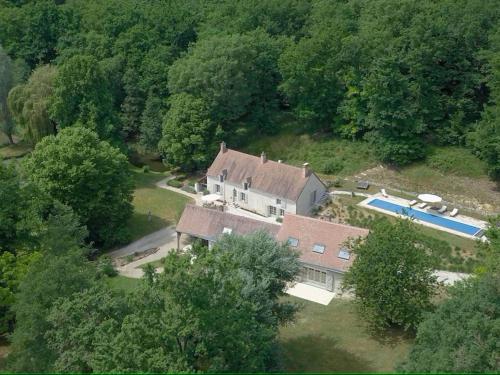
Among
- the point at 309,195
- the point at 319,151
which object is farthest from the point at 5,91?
the point at 309,195

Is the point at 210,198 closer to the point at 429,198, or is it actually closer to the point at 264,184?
the point at 264,184

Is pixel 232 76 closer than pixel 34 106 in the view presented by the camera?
Yes

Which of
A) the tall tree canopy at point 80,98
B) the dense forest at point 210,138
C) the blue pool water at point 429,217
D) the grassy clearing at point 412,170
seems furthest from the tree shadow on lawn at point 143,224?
the blue pool water at point 429,217

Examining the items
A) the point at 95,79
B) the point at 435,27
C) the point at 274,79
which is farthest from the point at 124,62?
the point at 435,27

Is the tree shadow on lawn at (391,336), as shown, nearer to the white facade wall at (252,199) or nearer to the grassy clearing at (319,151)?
the white facade wall at (252,199)

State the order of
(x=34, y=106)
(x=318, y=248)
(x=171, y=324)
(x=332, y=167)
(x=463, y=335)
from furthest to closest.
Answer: (x=34, y=106) < (x=332, y=167) < (x=318, y=248) < (x=463, y=335) < (x=171, y=324)

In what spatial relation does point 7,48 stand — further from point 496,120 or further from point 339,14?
point 496,120

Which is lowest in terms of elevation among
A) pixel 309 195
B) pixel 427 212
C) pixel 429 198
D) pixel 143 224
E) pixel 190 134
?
pixel 143 224
